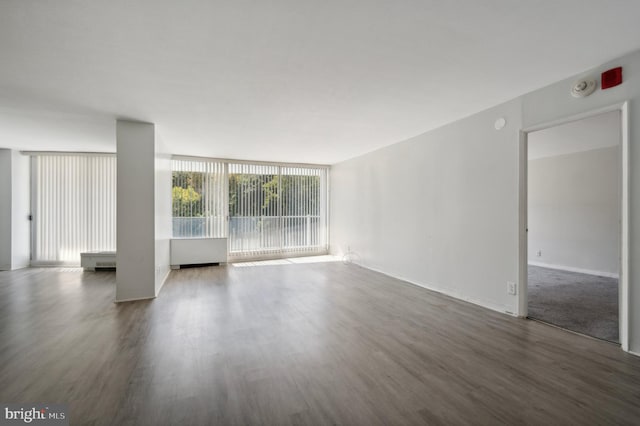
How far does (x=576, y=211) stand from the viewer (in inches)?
252

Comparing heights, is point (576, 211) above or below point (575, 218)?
above

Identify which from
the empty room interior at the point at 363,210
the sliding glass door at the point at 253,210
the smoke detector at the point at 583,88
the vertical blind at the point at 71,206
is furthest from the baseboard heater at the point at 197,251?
the smoke detector at the point at 583,88

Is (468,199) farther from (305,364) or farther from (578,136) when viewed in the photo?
(578,136)

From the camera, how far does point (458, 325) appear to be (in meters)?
3.16

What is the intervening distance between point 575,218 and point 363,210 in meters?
4.77

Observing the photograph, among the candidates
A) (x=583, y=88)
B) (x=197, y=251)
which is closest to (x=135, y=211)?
(x=197, y=251)

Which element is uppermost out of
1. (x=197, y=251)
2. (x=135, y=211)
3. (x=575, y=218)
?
(x=135, y=211)

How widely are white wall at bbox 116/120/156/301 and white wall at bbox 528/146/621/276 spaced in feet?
22.7

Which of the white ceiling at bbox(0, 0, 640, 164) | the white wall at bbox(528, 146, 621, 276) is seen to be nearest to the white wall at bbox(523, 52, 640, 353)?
the white ceiling at bbox(0, 0, 640, 164)

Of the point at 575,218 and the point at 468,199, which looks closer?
the point at 468,199

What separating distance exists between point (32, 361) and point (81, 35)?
8.83 ft

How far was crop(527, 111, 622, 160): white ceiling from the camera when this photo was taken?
4582mm

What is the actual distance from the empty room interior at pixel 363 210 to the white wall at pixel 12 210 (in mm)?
49

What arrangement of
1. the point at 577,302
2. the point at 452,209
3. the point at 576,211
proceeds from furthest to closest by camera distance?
the point at 576,211
the point at 452,209
the point at 577,302
